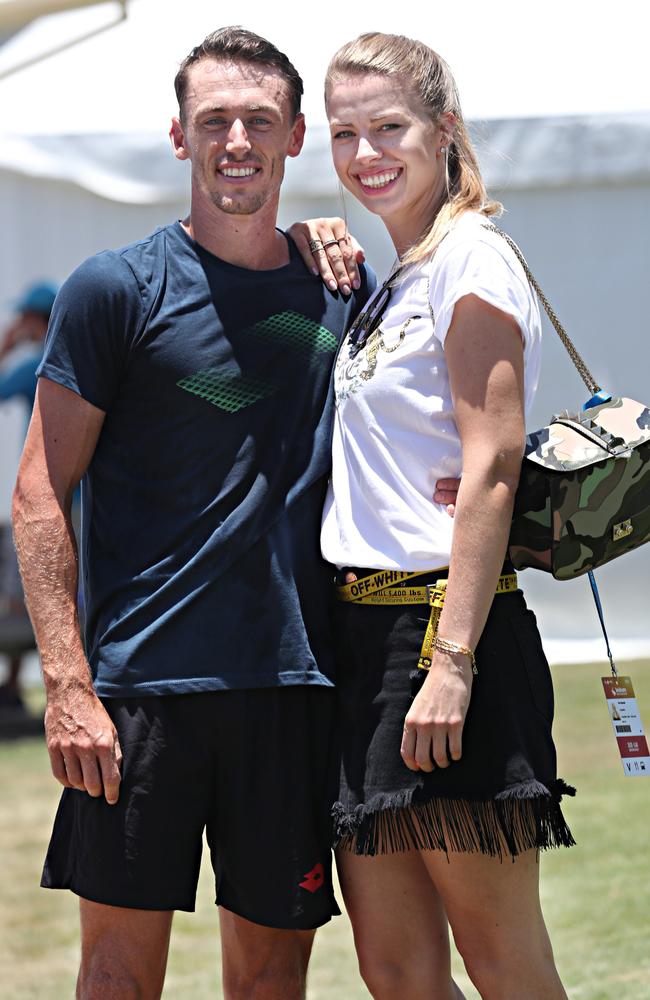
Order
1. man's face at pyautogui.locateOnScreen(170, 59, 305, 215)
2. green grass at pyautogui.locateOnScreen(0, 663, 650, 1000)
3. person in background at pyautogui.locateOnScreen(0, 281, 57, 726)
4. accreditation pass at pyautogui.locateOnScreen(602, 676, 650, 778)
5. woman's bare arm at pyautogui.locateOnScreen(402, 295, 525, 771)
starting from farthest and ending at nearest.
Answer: person in background at pyautogui.locateOnScreen(0, 281, 57, 726)
green grass at pyautogui.locateOnScreen(0, 663, 650, 1000)
man's face at pyautogui.locateOnScreen(170, 59, 305, 215)
accreditation pass at pyautogui.locateOnScreen(602, 676, 650, 778)
woman's bare arm at pyautogui.locateOnScreen(402, 295, 525, 771)

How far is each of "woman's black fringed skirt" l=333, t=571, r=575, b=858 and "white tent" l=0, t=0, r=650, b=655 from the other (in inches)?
111

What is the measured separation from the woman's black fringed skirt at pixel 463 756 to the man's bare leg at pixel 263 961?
262 mm

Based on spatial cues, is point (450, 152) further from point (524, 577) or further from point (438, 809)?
point (524, 577)

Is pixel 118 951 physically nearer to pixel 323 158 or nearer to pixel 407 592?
pixel 407 592

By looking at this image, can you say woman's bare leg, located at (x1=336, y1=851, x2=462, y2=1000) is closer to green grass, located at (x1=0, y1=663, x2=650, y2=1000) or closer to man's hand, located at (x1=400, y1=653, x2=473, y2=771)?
man's hand, located at (x1=400, y1=653, x2=473, y2=771)

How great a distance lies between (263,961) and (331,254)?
4.08ft

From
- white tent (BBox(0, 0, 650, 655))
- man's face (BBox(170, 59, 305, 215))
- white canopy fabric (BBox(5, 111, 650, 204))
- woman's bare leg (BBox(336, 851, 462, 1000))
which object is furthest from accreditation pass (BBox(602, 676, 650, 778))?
white canopy fabric (BBox(5, 111, 650, 204))

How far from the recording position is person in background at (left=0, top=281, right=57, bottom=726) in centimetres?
563

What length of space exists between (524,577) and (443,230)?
10.6 feet

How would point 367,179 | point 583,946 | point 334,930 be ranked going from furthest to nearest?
point 334,930
point 583,946
point 367,179

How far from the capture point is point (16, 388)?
569cm

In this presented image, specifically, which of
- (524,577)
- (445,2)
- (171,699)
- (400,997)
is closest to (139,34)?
(445,2)

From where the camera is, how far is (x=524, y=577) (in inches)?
207

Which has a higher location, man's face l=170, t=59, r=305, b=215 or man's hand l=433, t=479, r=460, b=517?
man's face l=170, t=59, r=305, b=215
